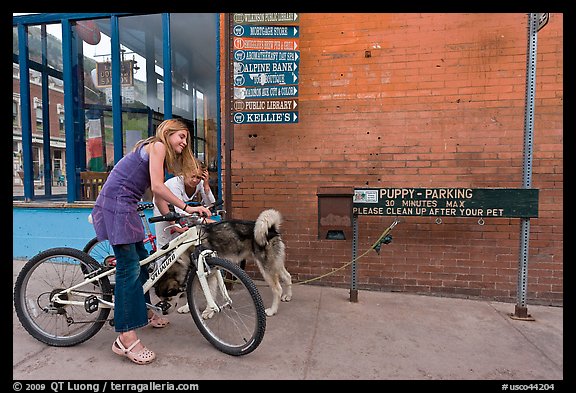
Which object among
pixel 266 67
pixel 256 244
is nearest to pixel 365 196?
pixel 256 244

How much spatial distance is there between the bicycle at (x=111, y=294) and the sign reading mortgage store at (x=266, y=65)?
6.40 ft

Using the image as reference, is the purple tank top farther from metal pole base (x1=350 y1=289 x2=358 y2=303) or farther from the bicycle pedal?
metal pole base (x1=350 y1=289 x2=358 y2=303)

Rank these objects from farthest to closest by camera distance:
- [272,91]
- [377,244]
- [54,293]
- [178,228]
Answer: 1. [272,91]
2. [377,244]
3. [178,228]
4. [54,293]

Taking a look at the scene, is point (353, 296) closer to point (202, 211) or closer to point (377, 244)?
point (377, 244)

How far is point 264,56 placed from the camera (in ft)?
13.9

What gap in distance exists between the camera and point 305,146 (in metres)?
4.46

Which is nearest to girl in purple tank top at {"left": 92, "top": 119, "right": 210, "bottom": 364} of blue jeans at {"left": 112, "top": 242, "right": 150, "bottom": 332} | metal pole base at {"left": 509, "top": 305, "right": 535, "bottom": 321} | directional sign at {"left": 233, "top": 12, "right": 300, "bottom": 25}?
blue jeans at {"left": 112, "top": 242, "right": 150, "bottom": 332}

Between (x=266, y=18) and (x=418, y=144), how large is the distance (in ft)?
8.00

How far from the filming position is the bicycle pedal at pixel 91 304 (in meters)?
2.92

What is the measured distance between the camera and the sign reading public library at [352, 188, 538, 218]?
11.8ft

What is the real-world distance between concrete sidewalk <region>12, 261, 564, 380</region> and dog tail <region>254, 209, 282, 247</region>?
835 millimetres

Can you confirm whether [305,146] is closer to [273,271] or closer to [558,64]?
[273,271]

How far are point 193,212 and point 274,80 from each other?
2.29 metres

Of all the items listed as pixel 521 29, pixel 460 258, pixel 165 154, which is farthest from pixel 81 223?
pixel 521 29
